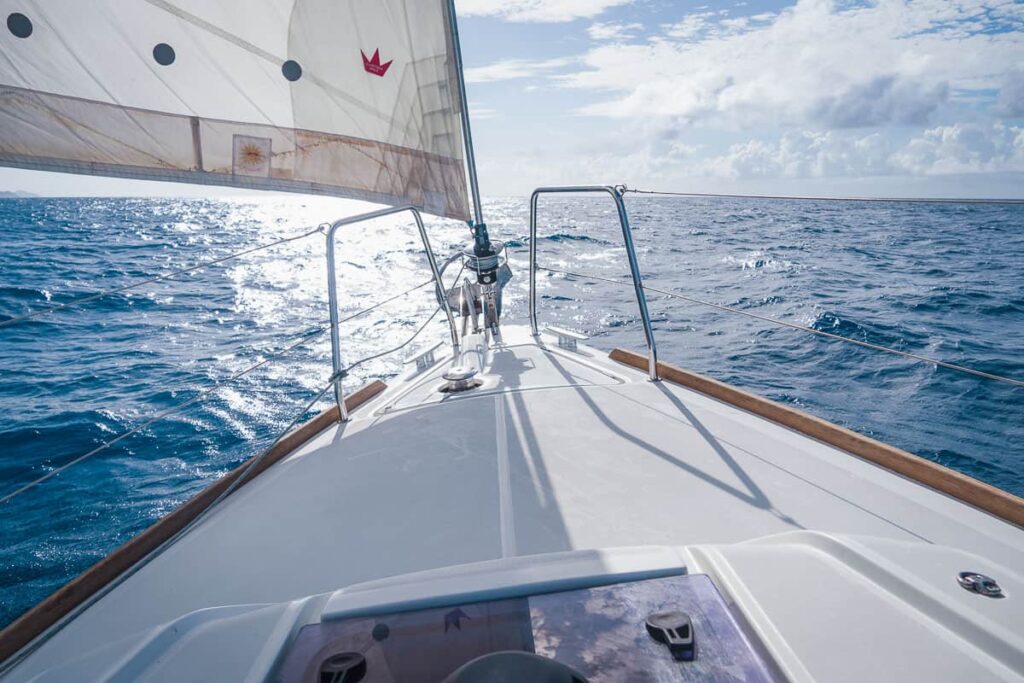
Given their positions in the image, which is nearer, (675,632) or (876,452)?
(675,632)

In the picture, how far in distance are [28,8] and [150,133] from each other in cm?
48

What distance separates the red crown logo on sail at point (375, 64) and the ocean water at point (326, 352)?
84.9 inches

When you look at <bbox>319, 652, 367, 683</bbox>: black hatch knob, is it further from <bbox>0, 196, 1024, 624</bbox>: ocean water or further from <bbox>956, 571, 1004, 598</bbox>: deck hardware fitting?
<bbox>0, 196, 1024, 624</bbox>: ocean water

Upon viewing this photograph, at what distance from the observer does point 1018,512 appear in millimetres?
1319

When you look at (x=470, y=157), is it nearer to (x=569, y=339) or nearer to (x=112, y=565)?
(x=569, y=339)

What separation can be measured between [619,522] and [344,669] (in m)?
0.79

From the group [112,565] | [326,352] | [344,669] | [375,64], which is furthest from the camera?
[326,352]

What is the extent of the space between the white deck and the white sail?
134 cm

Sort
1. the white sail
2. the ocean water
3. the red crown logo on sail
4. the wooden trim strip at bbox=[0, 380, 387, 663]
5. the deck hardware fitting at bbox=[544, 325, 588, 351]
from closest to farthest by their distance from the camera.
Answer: the wooden trim strip at bbox=[0, 380, 387, 663] < the white sail < the red crown logo on sail < the deck hardware fitting at bbox=[544, 325, 588, 351] < the ocean water

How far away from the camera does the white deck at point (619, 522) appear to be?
0.80m

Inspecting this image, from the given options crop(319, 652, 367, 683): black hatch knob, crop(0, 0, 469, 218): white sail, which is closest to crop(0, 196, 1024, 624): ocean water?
crop(0, 0, 469, 218): white sail

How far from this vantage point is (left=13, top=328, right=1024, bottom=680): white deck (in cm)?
80

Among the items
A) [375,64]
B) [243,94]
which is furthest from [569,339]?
[243,94]

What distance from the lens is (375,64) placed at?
8.84 ft
